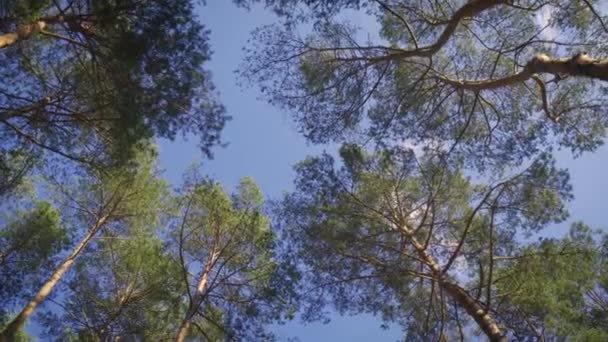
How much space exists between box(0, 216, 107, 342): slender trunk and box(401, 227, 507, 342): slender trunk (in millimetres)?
5295

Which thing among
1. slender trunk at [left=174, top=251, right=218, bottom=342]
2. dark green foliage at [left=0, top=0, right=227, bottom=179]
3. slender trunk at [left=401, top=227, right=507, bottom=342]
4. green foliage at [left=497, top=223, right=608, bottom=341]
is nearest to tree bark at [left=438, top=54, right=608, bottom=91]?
green foliage at [left=497, top=223, right=608, bottom=341]

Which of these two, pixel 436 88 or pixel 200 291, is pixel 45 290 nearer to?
pixel 200 291

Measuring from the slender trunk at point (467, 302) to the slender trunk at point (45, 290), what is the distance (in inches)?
208

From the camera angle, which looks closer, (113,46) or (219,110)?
(113,46)

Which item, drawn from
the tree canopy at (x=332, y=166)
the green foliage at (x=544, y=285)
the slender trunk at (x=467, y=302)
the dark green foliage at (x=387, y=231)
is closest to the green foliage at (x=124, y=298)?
the tree canopy at (x=332, y=166)

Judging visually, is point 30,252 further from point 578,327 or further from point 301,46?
point 578,327

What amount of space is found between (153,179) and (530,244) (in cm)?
724

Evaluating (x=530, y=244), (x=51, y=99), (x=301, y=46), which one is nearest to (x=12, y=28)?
(x=51, y=99)

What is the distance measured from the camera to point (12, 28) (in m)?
6.22

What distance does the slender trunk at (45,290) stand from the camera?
6344 millimetres

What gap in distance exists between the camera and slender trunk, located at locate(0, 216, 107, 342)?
6344 mm

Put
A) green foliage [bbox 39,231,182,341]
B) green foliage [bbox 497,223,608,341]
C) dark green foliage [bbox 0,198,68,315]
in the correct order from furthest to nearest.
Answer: green foliage [bbox 39,231,182,341]
dark green foliage [bbox 0,198,68,315]
green foliage [bbox 497,223,608,341]

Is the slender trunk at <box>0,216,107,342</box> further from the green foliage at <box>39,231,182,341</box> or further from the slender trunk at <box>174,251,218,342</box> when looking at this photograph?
the slender trunk at <box>174,251,218,342</box>

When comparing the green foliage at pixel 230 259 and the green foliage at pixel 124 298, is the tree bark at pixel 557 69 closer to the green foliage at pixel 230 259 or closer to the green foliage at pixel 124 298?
the green foliage at pixel 230 259
